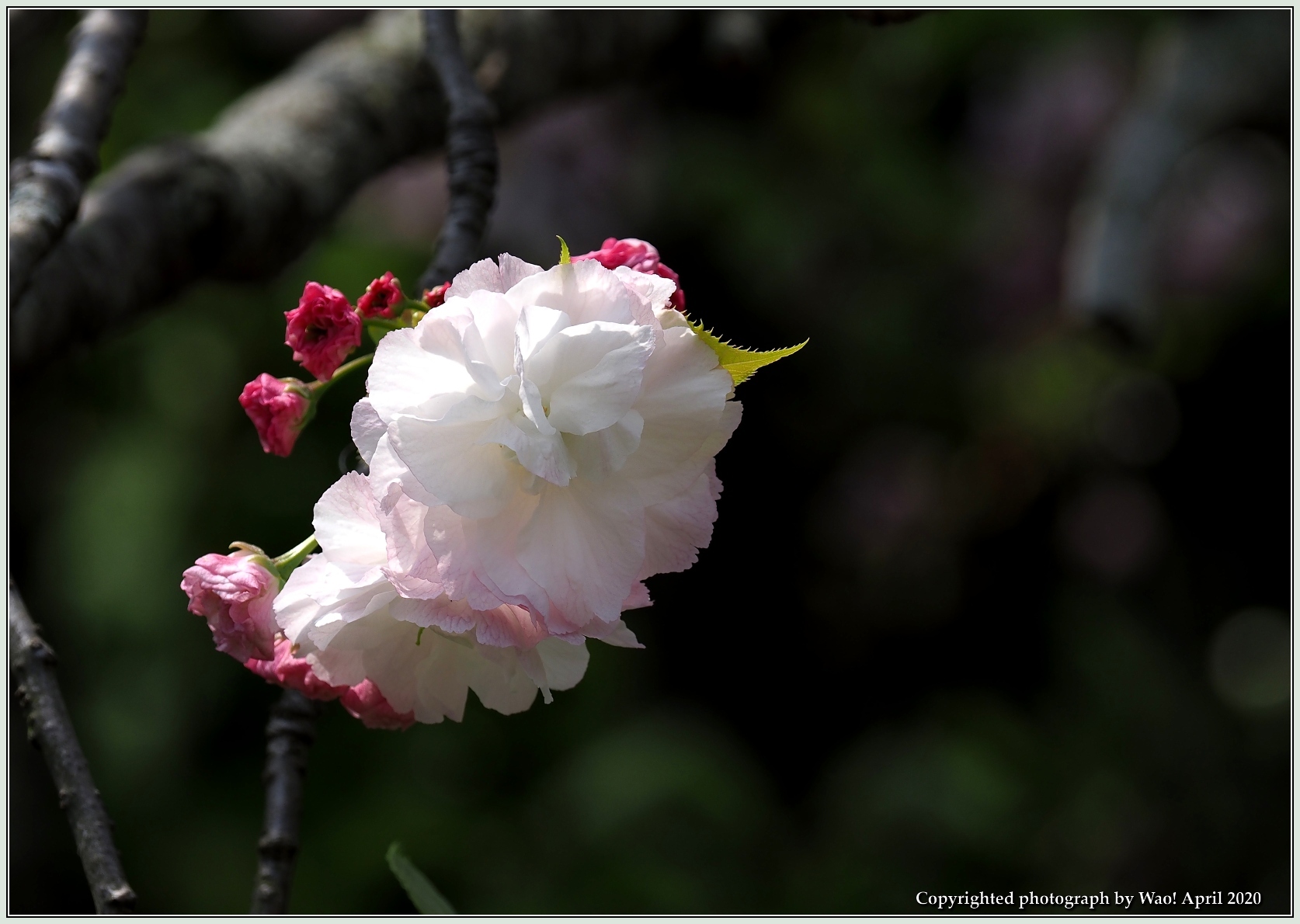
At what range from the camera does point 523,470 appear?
15.5 inches

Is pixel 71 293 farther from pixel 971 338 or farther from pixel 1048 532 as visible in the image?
pixel 1048 532

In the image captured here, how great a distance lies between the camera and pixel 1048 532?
223cm

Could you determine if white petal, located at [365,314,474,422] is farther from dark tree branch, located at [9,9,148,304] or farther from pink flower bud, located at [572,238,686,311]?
dark tree branch, located at [9,9,148,304]

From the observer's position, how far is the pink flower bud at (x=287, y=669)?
0.45 meters

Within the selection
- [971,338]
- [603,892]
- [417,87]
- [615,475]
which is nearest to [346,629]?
[615,475]

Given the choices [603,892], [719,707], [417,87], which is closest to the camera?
[417,87]

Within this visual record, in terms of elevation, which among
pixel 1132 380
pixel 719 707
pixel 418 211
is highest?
pixel 418 211

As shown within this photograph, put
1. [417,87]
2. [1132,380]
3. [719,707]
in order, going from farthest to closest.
A: [1132,380] < [719,707] < [417,87]

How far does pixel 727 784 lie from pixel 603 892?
0.89 feet

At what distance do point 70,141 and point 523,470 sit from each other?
1.38 feet

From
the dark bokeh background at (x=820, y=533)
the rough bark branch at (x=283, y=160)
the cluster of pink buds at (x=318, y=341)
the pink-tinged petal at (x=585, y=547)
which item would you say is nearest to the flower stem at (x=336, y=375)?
the cluster of pink buds at (x=318, y=341)

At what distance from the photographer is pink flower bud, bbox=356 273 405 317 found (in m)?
0.44

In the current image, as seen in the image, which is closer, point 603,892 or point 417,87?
point 417,87

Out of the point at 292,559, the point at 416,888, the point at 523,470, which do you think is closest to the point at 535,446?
the point at 523,470
